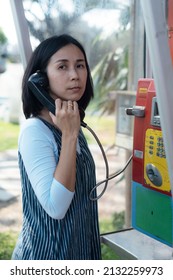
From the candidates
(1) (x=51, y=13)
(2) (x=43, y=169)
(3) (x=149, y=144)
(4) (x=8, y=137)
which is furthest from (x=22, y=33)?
(4) (x=8, y=137)

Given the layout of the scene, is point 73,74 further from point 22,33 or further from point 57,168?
point 22,33

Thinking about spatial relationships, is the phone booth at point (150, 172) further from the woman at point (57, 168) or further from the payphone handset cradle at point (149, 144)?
the woman at point (57, 168)

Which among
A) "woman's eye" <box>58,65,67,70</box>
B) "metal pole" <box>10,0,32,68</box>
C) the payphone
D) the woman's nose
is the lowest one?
the payphone

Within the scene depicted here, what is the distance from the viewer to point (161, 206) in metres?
1.18

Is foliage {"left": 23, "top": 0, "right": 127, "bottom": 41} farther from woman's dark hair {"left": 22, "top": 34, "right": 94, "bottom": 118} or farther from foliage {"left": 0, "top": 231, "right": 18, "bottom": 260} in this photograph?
foliage {"left": 0, "top": 231, "right": 18, "bottom": 260}

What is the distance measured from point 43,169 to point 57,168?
0.03 metres

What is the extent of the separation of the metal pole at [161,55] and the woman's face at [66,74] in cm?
24

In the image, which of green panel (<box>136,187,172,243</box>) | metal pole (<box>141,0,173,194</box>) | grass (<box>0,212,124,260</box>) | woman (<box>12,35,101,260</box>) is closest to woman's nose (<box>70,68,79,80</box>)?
woman (<box>12,35,101,260</box>)

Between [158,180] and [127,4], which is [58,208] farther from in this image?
[127,4]

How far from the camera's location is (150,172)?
1.18m

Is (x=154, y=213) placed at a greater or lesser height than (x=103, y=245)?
greater

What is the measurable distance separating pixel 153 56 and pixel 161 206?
483 mm

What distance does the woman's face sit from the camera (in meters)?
1.01
